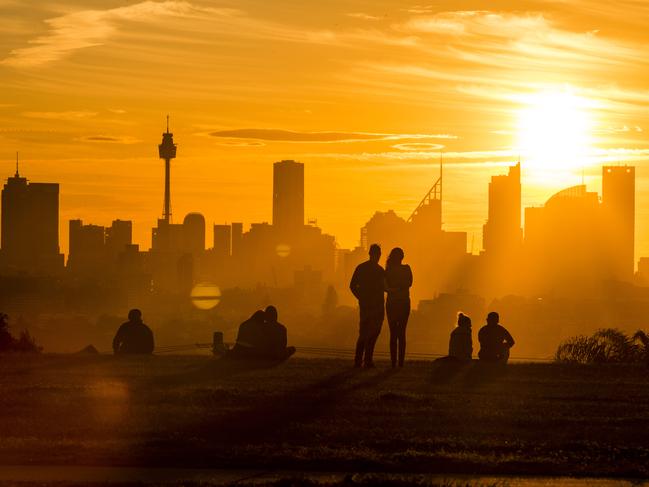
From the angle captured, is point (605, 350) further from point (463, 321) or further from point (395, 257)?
point (395, 257)

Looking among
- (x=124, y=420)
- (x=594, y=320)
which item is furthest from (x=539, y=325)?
(x=124, y=420)

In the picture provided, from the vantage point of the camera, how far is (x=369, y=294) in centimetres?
2253

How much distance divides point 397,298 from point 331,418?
6.83 metres

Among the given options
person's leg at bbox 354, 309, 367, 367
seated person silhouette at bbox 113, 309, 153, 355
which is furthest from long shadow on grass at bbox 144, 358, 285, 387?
seated person silhouette at bbox 113, 309, 153, 355

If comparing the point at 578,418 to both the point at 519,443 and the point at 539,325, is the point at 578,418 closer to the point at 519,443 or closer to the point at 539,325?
the point at 519,443

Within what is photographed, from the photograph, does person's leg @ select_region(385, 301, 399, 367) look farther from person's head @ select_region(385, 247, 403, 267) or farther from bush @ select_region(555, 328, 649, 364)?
bush @ select_region(555, 328, 649, 364)

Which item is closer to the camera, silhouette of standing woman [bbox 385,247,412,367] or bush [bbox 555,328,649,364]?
silhouette of standing woman [bbox 385,247,412,367]

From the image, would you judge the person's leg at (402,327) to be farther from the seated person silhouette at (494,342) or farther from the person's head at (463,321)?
the person's head at (463,321)

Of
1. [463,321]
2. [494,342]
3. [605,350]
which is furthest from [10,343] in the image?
[605,350]

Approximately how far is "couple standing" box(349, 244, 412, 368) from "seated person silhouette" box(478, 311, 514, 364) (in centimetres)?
243

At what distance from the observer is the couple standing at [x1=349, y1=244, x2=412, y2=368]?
73.9 ft

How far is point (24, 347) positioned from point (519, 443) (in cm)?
1630

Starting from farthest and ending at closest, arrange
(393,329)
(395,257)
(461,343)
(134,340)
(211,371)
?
(134,340)
(461,343)
(393,329)
(395,257)
(211,371)

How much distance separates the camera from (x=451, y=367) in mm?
22469
